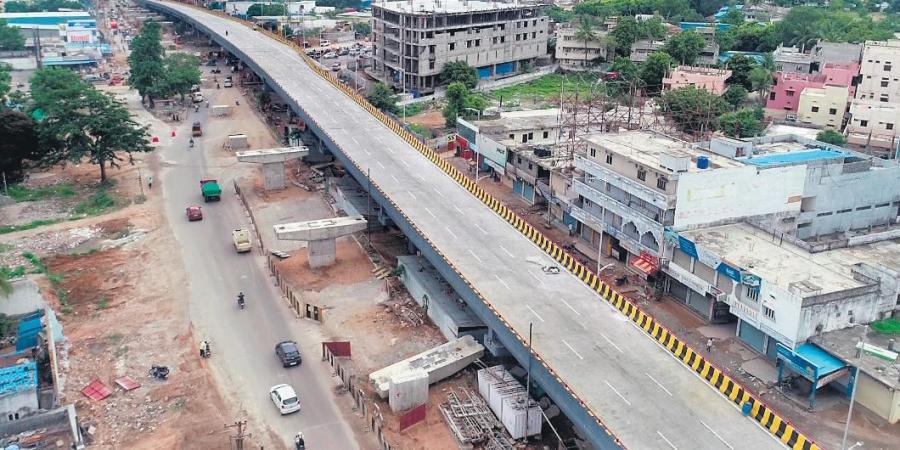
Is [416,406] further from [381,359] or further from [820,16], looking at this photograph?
[820,16]

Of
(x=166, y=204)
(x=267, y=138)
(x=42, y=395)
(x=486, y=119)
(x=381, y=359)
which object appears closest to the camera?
(x=42, y=395)

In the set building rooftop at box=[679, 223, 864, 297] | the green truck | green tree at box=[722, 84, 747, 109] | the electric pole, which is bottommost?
the electric pole

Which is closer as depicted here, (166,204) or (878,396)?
(878,396)

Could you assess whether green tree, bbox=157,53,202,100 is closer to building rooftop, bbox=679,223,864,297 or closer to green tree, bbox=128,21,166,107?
green tree, bbox=128,21,166,107

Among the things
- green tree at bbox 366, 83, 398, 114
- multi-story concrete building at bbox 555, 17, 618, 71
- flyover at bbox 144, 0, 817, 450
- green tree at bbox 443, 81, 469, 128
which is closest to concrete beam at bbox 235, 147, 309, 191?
flyover at bbox 144, 0, 817, 450

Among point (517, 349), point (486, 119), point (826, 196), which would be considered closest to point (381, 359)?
point (517, 349)

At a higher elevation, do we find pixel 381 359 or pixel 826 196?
pixel 826 196
